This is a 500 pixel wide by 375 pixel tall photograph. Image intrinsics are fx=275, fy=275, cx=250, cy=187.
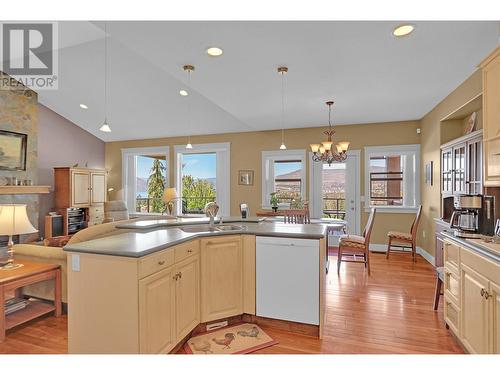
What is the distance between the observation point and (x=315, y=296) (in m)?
2.44

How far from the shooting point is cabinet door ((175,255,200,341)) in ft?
7.12

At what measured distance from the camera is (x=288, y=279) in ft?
8.25

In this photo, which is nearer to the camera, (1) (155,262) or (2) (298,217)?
(1) (155,262)

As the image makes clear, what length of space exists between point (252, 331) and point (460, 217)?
2.28 m

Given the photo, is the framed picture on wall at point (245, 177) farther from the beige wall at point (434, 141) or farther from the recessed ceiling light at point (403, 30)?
the recessed ceiling light at point (403, 30)

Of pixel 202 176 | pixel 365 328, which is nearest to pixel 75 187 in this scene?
pixel 202 176

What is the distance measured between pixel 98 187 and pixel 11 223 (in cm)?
486

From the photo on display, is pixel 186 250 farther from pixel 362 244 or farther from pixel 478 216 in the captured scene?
pixel 362 244

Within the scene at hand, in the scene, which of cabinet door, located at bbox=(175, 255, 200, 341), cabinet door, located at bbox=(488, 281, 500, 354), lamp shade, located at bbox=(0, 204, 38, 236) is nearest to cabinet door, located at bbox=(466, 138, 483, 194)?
cabinet door, located at bbox=(488, 281, 500, 354)

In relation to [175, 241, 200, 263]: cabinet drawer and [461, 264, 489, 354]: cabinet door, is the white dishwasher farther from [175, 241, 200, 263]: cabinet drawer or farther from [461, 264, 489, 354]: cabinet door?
[461, 264, 489, 354]: cabinet door

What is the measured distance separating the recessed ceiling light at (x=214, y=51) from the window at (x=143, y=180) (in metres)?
5.02
